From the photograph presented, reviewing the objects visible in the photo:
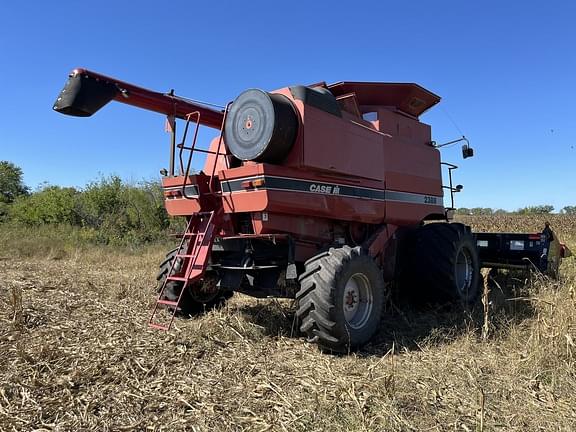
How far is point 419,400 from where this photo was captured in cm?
→ 344

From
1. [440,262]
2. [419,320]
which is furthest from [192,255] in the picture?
[440,262]

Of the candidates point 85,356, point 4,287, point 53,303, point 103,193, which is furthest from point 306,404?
point 103,193

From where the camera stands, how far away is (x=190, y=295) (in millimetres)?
6348

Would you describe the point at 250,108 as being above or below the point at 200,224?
above

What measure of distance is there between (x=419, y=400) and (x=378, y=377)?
480mm

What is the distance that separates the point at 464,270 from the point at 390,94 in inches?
116

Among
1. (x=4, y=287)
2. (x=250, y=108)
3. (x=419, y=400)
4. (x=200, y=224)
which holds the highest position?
(x=250, y=108)

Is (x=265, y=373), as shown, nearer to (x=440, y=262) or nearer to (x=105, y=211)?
(x=440, y=262)

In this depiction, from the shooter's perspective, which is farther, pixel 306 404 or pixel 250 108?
pixel 250 108

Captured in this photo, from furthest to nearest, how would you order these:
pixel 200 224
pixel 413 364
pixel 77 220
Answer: pixel 77 220
pixel 200 224
pixel 413 364

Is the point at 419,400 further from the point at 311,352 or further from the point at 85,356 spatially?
the point at 85,356

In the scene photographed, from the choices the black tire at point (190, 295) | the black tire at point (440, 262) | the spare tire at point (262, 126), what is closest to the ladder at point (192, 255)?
the black tire at point (190, 295)

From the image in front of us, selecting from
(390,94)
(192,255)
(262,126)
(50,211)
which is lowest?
(192,255)

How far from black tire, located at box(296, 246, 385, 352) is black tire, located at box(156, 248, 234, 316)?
165cm
